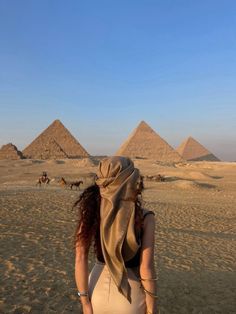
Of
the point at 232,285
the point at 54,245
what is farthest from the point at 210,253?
the point at 54,245

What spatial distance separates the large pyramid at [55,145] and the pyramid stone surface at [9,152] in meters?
6.16

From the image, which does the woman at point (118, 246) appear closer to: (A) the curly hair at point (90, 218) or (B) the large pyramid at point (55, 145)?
(A) the curly hair at point (90, 218)

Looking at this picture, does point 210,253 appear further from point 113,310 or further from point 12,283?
point 113,310

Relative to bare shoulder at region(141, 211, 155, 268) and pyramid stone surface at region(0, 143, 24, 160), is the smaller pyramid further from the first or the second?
bare shoulder at region(141, 211, 155, 268)

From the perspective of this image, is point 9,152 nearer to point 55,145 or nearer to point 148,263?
point 55,145


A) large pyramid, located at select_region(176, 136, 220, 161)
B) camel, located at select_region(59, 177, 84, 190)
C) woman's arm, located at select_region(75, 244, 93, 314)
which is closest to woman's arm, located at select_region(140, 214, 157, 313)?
woman's arm, located at select_region(75, 244, 93, 314)

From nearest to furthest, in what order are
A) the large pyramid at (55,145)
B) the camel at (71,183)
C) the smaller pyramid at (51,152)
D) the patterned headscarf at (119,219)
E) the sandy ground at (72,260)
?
the patterned headscarf at (119,219), the sandy ground at (72,260), the camel at (71,183), the smaller pyramid at (51,152), the large pyramid at (55,145)

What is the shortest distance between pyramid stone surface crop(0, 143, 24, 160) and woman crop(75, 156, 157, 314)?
60.2 meters

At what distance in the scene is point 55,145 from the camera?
70062 mm

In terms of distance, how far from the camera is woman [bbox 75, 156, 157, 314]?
6.75ft

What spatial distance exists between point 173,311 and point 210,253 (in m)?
2.81

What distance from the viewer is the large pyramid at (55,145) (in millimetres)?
69188

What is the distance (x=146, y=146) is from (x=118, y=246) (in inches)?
3187

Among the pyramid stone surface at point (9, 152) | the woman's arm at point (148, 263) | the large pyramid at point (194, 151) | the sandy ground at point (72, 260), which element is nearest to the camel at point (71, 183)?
the sandy ground at point (72, 260)
